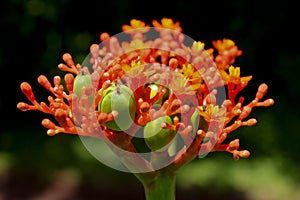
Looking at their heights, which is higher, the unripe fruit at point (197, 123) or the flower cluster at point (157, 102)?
the flower cluster at point (157, 102)

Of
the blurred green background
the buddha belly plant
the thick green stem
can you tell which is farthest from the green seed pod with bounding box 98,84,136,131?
the blurred green background

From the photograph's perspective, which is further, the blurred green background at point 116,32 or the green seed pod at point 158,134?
the blurred green background at point 116,32

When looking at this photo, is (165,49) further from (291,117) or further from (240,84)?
(291,117)

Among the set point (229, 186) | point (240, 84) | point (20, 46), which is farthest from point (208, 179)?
point (240, 84)

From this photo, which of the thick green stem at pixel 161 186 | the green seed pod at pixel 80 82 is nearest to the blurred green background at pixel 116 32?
the thick green stem at pixel 161 186

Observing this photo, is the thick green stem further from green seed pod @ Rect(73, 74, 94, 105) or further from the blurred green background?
the blurred green background

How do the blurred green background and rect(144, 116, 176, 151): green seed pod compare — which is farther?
the blurred green background

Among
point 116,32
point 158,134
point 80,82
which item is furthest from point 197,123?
point 116,32

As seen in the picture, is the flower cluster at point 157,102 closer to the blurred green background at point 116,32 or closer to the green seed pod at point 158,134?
the green seed pod at point 158,134
